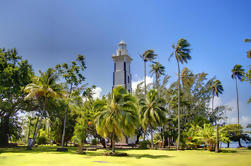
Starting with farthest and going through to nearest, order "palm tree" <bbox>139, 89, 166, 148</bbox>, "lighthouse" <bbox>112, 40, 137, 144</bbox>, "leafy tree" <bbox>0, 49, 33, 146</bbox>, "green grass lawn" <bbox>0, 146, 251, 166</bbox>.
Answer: "lighthouse" <bbox>112, 40, 137, 144</bbox>
"palm tree" <bbox>139, 89, 166, 148</bbox>
"leafy tree" <bbox>0, 49, 33, 146</bbox>
"green grass lawn" <bbox>0, 146, 251, 166</bbox>

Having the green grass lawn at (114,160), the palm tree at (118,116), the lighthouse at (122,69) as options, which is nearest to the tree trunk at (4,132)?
the green grass lawn at (114,160)

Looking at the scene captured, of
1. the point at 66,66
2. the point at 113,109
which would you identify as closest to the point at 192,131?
the point at 113,109

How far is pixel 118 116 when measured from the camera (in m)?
17.5

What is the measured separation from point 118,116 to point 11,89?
1324 centimetres

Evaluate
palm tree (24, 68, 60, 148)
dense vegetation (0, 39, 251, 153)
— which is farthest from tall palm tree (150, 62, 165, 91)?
palm tree (24, 68, 60, 148)

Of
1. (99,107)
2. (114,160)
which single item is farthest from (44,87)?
(114,160)

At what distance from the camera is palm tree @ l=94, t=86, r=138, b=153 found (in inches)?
682

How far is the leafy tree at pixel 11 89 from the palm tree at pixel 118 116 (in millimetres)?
10980

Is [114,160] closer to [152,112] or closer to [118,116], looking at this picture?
[118,116]

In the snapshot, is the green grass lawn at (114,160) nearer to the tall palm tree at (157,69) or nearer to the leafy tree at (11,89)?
the leafy tree at (11,89)

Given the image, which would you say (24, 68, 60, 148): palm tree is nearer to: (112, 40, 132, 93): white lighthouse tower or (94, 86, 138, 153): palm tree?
(94, 86, 138, 153): palm tree

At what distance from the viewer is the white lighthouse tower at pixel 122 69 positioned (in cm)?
4266

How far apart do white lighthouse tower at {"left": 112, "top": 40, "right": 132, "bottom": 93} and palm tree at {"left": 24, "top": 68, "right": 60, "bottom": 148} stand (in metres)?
19.1

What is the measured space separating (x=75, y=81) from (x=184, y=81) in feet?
66.9
